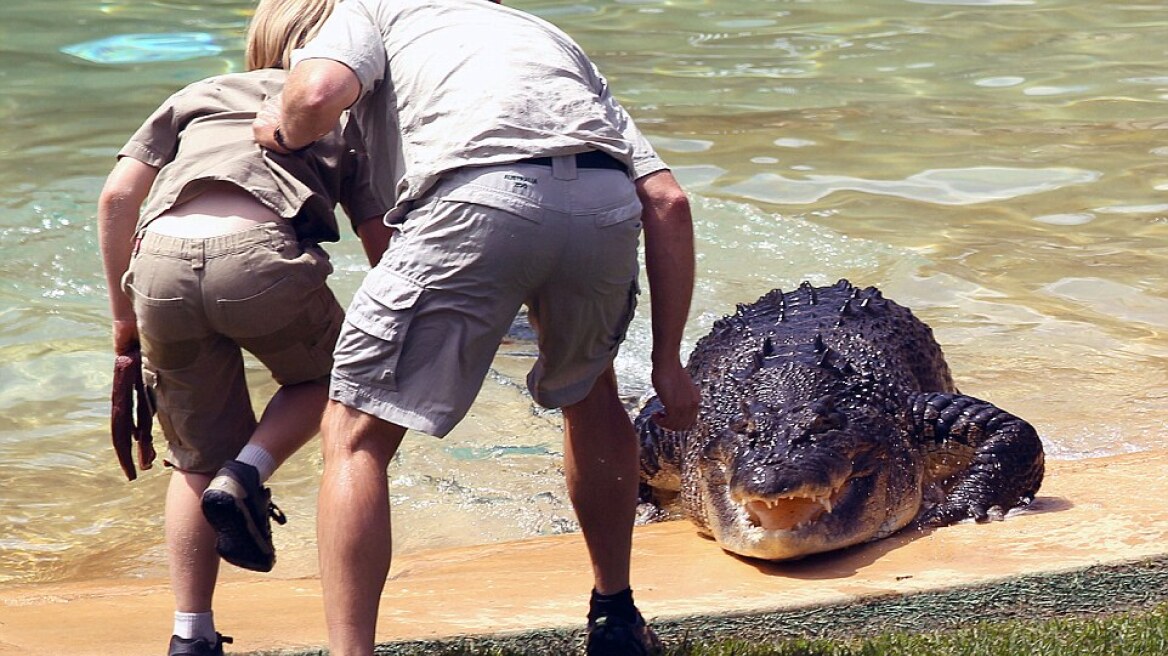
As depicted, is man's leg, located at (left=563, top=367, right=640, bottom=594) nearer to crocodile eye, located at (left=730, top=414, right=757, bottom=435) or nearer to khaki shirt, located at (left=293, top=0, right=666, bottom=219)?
khaki shirt, located at (left=293, top=0, right=666, bottom=219)

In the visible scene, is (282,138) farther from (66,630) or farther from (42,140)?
(42,140)

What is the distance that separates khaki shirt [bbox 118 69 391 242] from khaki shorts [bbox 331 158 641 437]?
50cm

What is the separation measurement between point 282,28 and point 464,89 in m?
0.82

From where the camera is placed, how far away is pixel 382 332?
3.11 m

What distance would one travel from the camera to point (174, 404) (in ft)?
12.1

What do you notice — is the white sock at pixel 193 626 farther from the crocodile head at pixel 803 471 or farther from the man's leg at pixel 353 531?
the crocodile head at pixel 803 471

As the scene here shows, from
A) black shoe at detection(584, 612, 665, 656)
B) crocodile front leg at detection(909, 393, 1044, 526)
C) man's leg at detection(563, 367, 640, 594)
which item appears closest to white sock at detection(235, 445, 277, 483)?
man's leg at detection(563, 367, 640, 594)

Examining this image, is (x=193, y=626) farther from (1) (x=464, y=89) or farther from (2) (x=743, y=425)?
(2) (x=743, y=425)

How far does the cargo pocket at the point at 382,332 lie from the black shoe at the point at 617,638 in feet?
2.91

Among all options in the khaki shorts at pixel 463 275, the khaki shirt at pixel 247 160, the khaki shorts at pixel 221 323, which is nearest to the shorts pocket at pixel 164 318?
the khaki shorts at pixel 221 323

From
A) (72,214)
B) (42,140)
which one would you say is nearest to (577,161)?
(72,214)

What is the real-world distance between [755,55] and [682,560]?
10.2 m

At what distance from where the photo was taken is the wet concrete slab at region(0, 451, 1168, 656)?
3.88m

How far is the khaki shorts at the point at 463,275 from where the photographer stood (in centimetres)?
311
